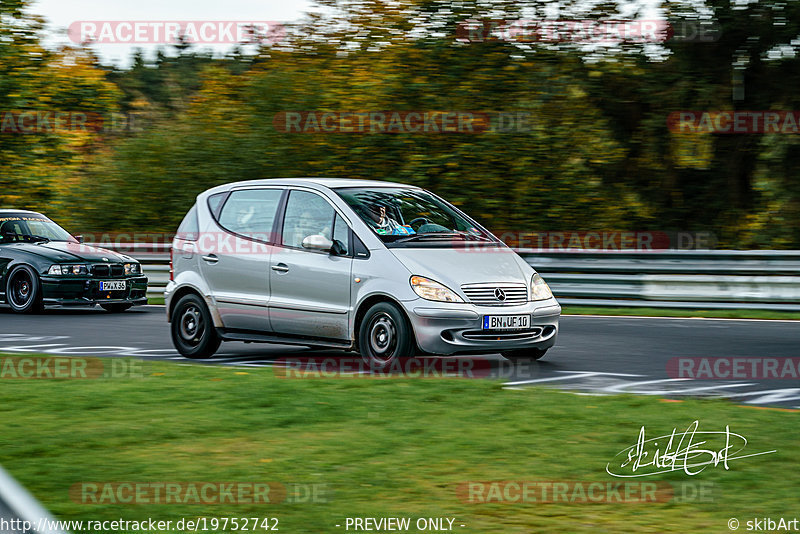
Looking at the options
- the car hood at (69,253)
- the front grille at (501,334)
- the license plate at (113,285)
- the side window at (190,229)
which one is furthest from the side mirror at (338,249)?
the car hood at (69,253)

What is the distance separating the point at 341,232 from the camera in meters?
10.7

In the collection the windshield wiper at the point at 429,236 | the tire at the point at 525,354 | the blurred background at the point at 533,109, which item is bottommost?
the tire at the point at 525,354

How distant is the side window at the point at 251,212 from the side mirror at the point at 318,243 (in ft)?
2.04

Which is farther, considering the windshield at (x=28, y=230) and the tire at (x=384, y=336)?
the windshield at (x=28, y=230)

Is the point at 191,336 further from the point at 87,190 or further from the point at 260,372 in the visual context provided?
the point at 87,190

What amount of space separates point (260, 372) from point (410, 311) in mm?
1390

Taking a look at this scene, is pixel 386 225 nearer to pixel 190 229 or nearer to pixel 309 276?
pixel 309 276

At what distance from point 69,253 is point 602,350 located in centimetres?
961

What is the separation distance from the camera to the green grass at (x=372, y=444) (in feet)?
16.8

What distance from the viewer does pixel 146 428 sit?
720cm

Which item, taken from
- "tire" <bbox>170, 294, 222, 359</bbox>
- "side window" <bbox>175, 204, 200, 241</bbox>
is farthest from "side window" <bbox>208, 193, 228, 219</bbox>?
"tire" <bbox>170, 294, 222, 359</bbox>

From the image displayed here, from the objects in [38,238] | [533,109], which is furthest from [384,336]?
[533,109]

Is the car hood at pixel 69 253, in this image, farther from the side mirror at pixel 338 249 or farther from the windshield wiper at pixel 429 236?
the windshield wiper at pixel 429 236

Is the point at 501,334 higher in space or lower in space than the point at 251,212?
lower
